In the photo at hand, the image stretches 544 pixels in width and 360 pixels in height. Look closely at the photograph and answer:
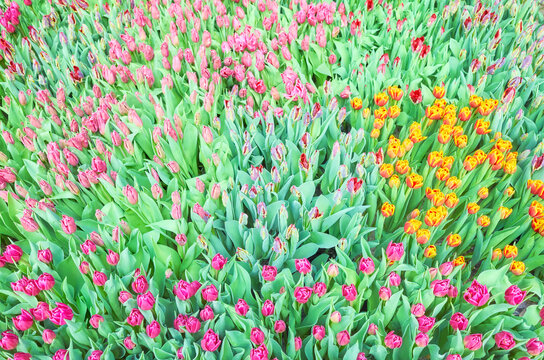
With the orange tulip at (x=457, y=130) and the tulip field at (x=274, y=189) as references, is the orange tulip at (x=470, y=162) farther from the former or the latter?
the orange tulip at (x=457, y=130)

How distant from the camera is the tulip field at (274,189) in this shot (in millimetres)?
1229

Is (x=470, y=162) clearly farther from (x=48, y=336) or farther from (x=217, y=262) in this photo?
(x=48, y=336)

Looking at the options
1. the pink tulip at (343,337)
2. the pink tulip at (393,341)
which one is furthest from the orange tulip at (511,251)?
the pink tulip at (343,337)

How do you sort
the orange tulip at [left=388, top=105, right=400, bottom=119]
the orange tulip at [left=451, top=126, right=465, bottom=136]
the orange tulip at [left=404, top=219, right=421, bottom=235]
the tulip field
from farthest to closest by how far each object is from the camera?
the orange tulip at [left=388, top=105, right=400, bottom=119] → the orange tulip at [left=451, top=126, right=465, bottom=136] → the orange tulip at [left=404, top=219, right=421, bottom=235] → the tulip field

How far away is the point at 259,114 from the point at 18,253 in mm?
1075

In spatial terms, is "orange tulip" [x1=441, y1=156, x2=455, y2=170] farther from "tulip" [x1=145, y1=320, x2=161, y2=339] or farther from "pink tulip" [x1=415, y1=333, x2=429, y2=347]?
"tulip" [x1=145, y1=320, x2=161, y2=339]

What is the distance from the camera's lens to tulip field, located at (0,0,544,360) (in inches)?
48.4

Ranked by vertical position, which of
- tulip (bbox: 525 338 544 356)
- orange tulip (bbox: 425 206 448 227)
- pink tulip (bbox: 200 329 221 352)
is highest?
orange tulip (bbox: 425 206 448 227)

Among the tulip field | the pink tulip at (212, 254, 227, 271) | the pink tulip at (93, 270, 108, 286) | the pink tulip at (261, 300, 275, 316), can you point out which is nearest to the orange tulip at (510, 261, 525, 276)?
the tulip field

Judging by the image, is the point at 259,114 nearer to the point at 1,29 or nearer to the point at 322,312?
the point at 322,312

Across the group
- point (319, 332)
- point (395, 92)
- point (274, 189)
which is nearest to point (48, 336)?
point (319, 332)

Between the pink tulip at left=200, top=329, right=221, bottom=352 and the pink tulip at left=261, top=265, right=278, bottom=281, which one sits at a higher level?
the pink tulip at left=261, top=265, right=278, bottom=281

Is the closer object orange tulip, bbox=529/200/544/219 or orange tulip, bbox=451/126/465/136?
orange tulip, bbox=529/200/544/219

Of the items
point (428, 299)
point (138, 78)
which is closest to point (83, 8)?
point (138, 78)
